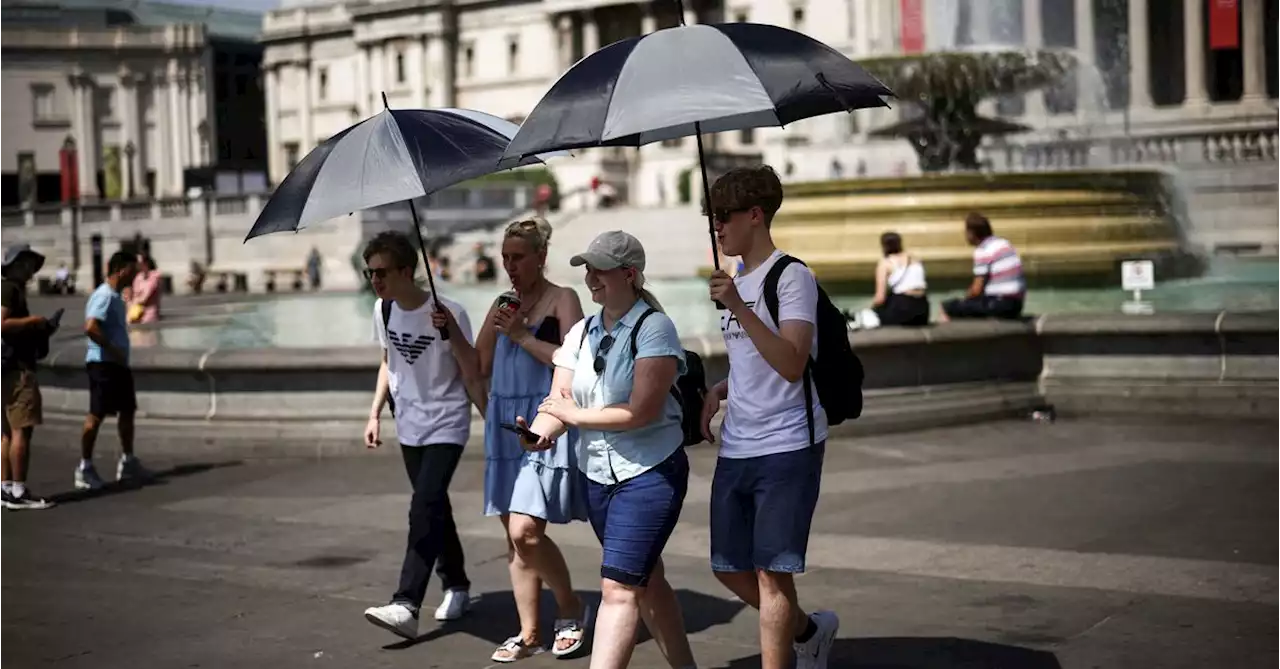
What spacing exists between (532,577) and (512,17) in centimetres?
10007

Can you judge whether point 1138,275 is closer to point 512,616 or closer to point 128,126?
point 512,616

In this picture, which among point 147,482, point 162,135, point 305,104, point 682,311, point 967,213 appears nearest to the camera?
point 147,482

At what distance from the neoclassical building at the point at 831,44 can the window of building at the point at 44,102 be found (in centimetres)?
1624

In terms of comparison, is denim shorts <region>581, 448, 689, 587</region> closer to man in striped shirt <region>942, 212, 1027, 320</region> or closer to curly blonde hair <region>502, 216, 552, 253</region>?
curly blonde hair <region>502, 216, 552, 253</region>

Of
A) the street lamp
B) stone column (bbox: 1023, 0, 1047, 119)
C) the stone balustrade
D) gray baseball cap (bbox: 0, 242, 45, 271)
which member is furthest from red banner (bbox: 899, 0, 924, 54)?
the street lamp

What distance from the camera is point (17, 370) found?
11.3 meters

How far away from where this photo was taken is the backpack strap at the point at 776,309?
5605 mm

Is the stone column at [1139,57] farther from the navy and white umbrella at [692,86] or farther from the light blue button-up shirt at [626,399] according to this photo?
the light blue button-up shirt at [626,399]

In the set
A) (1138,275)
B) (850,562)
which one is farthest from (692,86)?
(1138,275)

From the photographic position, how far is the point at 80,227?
71.2 meters

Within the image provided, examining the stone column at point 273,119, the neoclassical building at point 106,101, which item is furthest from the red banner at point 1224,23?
the stone column at point 273,119

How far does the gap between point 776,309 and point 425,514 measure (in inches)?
95.4

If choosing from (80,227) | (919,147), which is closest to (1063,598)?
(919,147)

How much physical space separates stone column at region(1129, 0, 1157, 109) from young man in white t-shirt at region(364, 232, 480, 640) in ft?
177
